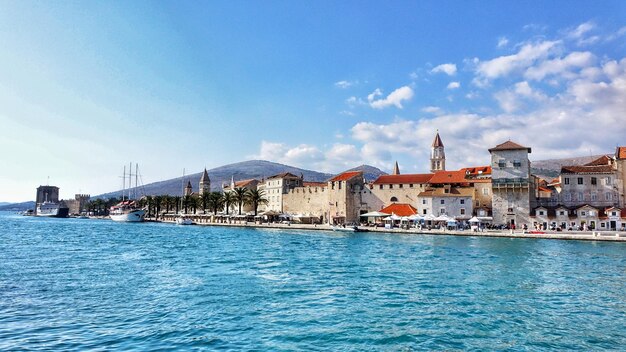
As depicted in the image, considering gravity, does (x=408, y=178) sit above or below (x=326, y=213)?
above

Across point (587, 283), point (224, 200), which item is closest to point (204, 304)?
point (587, 283)

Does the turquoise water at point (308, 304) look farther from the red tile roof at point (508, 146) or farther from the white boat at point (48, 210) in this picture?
the white boat at point (48, 210)

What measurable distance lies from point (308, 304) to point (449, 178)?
46.0 metres

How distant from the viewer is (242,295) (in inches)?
523

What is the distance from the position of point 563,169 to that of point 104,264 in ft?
158

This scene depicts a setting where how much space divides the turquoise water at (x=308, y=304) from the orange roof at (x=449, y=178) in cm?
3232

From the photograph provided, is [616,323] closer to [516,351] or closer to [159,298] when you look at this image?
[516,351]

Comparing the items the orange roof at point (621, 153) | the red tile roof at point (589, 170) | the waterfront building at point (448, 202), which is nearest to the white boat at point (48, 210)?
the waterfront building at point (448, 202)

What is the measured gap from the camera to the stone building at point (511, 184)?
47906 mm

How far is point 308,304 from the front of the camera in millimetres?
12258

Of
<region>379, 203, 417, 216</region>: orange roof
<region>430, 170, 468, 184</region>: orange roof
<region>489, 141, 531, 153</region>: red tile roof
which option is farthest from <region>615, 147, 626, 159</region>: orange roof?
<region>379, 203, 417, 216</region>: orange roof

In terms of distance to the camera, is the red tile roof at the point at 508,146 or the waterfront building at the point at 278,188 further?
the waterfront building at the point at 278,188

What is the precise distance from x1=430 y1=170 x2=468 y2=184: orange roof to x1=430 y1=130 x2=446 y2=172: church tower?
21008mm

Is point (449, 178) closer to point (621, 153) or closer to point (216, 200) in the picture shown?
point (621, 153)
